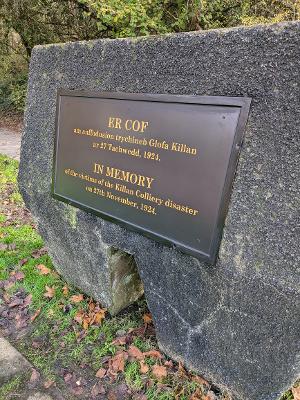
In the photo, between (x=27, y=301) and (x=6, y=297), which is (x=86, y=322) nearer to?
(x=27, y=301)

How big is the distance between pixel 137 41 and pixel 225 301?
4.70 feet

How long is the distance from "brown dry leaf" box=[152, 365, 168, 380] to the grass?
25 millimetres

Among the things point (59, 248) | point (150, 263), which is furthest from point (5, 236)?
point (150, 263)

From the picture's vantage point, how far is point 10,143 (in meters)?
9.13

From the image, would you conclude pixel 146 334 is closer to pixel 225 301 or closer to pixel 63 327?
pixel 63 327

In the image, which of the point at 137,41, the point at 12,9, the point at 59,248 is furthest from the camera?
the point at 12,9

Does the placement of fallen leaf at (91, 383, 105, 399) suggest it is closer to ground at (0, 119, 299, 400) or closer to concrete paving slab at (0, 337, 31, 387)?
ground at (0, 119, 299, 400)

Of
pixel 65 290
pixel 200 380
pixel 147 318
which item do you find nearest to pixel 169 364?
pixel 200 380

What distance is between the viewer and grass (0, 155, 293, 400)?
2076 millimetres

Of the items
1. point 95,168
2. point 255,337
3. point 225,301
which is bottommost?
point 255,337

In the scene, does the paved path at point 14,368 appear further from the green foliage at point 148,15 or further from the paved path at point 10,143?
the green foliage at point 148,15

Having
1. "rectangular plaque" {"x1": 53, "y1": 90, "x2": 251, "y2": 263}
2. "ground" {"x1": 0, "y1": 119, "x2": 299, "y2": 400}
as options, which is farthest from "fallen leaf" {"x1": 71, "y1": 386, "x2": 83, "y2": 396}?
"rectangular plaque" {"x1": 53, "y1": 90, "x2": 251, "y2": 263}

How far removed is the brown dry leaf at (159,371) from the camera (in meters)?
2.12

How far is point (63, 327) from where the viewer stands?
2.53 m
